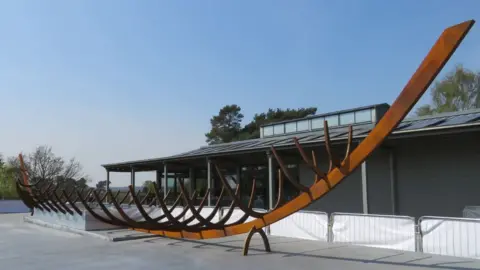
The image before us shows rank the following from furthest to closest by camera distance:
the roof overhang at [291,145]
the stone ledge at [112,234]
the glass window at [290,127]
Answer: the glass window at [290,127] → the stone ledge at [112,234] → the roof overhang at [291,145]

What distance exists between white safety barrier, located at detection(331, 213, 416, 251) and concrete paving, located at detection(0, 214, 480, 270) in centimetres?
38

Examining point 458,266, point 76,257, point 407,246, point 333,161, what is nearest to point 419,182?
point 407,246

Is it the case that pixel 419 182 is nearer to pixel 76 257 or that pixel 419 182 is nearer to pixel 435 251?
pixel 435 251

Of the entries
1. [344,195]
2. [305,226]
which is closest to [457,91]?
[344,195]

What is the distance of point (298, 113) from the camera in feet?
177

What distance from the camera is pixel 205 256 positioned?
981cm

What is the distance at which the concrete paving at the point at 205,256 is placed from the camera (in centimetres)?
857

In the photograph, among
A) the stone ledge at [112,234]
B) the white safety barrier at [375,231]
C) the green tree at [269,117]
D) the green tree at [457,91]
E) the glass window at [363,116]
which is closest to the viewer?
the white safety barrier at [375,231]

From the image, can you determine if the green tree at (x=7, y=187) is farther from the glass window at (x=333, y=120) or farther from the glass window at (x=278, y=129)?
the glass window at (x=333, y=120)

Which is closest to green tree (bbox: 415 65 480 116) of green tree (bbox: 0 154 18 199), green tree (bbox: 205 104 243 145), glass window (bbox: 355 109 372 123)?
glass window (bbox: 355 109 372 123)

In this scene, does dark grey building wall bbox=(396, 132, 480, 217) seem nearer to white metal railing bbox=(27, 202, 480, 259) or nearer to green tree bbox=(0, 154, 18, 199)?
white metal railing bbox=(27, 202, 480, 259)

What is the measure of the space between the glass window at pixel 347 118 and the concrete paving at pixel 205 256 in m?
14.1

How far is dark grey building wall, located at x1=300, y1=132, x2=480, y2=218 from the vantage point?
15.2 meters

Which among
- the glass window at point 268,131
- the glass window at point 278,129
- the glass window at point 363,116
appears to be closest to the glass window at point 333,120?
the glass window at point 363,116
